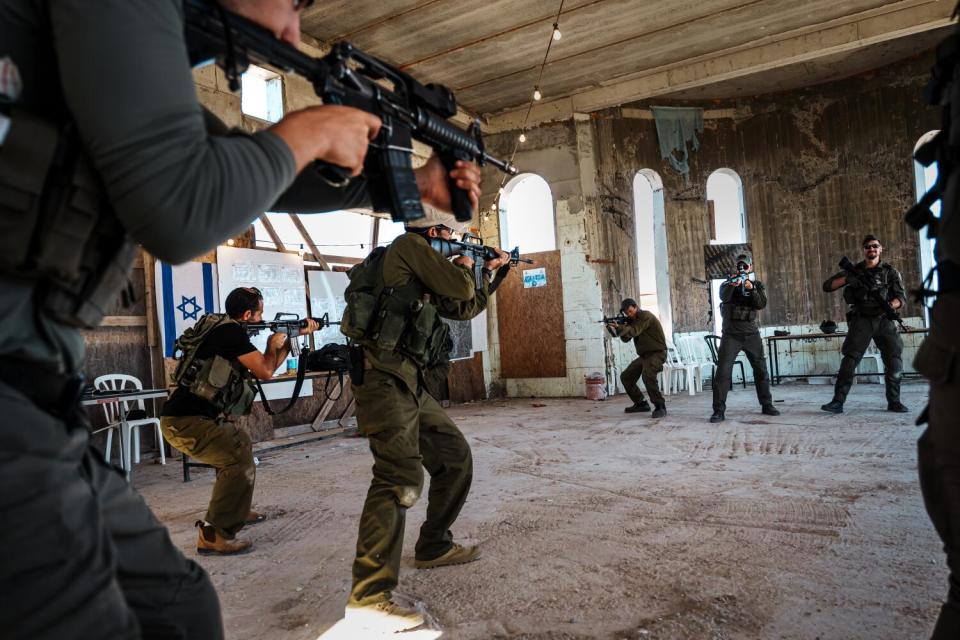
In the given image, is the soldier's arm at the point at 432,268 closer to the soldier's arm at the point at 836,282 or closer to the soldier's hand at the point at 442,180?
A: the soldier's hand at the point at 442,180

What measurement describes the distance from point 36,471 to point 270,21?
2.70 feet

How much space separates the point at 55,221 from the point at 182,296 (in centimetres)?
642

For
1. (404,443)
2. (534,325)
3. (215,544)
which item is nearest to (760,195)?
(534,325)

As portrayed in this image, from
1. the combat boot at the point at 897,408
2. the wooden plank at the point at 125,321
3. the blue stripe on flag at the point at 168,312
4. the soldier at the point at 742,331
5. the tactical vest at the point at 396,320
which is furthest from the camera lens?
the soldier at the point at 742,331

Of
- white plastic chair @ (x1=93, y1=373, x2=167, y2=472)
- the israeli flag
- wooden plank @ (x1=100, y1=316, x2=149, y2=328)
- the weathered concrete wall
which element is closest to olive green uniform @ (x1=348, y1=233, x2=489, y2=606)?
white plastic chair @ (x1=93, y1=373, x2=167, y2=472)

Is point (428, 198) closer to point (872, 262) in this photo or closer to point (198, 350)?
point (198, 350)

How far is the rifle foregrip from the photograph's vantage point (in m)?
1.52

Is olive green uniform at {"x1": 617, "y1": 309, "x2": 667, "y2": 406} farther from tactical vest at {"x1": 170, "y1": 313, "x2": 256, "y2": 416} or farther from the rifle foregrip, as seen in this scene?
the rifle foregrip

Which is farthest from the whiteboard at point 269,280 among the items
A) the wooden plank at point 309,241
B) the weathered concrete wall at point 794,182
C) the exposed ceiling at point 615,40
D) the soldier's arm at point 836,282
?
the soldier's arm at point 836,282

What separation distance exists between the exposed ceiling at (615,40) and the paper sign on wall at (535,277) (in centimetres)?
282

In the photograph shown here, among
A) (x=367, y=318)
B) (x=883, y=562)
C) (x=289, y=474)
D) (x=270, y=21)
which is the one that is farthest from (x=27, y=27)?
(x=289, y=474)

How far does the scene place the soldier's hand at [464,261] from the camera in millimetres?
3413

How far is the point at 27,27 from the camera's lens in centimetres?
73

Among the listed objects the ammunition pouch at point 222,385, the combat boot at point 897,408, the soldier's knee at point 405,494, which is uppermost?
the ammunition pouch at point 222,385
